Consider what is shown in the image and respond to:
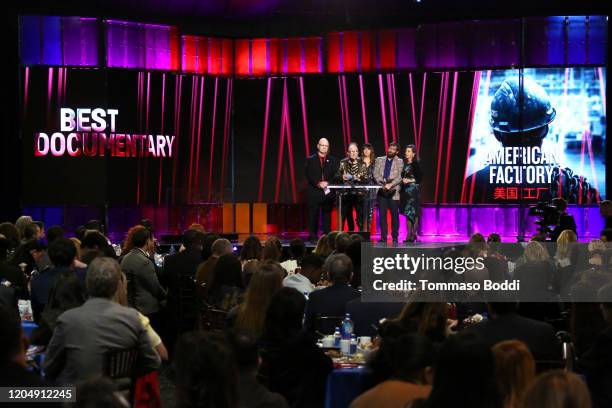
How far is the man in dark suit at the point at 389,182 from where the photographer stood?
13.4m

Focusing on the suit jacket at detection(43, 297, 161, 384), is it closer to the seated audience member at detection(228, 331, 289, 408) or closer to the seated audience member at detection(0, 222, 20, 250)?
the seated audience member at detection(228, 331, 289, 408)

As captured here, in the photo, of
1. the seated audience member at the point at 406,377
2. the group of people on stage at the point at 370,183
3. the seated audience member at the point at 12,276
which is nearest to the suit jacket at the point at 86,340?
the seated audience member at the point at 406,377

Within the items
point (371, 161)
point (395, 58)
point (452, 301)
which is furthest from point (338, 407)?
point (395, 58)

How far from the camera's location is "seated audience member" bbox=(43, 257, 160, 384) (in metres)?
4.29

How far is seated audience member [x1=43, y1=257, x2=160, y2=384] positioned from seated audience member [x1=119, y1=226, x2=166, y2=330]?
310cm

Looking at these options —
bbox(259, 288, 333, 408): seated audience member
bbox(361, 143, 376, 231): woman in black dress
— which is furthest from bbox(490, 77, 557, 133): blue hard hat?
bbox(259, 288, 333, 408): seated audience member

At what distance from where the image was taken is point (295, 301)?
14.1ft

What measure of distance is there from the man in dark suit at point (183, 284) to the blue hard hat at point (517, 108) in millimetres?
7845

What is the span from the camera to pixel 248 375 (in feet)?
11.2

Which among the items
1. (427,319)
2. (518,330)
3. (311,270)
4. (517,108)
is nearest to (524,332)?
(518,330)

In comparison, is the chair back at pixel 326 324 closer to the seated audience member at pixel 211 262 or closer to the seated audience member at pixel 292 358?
the seated audience member at pixel 292 358

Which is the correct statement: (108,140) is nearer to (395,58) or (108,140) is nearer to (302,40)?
(302,40)

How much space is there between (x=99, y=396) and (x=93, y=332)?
1.99 m

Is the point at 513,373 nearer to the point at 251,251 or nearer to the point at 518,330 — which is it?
the point at 518,330
